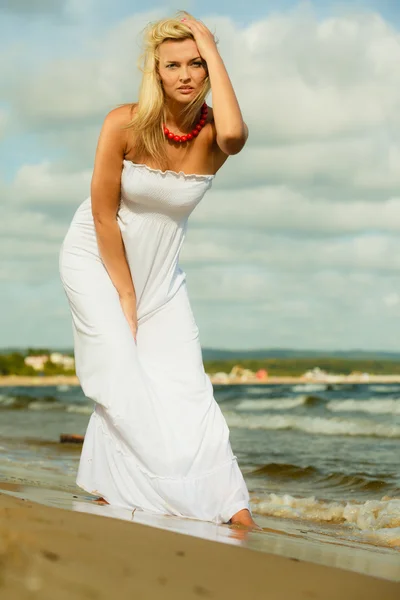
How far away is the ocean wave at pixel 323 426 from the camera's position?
50.1 ft

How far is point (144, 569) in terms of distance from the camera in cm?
229

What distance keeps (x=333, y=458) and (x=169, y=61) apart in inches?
303

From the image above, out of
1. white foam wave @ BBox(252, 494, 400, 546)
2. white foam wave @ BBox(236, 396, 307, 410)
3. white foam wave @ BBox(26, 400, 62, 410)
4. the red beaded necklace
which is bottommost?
white foam wave @ BBox(26, 400, 62, 410)

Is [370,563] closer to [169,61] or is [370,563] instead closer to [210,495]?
[210,495]

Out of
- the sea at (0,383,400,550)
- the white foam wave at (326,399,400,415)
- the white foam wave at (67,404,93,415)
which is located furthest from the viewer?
the white foam wave at (67,404,93,415)

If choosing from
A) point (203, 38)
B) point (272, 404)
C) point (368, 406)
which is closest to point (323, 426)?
point (368, 406)

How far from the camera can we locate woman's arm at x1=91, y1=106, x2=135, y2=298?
397 cm

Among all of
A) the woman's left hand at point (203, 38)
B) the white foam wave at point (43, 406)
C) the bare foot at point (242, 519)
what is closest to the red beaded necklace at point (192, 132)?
the woman's left hand at point (203, 38)

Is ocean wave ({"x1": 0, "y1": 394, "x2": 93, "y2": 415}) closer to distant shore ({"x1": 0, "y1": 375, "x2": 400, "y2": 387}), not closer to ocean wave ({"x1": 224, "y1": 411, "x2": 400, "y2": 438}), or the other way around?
distant shore ({"x1": 0, "y1": 375, "x2": 400, "y2": 387})

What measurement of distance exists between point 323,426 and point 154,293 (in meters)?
12.6

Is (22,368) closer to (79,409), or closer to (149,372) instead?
(79,409)

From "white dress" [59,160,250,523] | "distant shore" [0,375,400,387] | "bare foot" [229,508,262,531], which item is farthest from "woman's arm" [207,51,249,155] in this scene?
"distant shore" [0,375,400,387]

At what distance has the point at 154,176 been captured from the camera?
13.3ft

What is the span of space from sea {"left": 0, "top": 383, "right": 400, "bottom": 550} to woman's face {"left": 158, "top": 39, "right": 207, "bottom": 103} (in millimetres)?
2637
